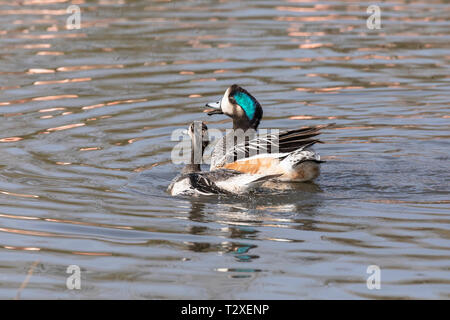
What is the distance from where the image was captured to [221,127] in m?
13.0

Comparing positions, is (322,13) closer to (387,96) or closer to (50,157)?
(387,96)

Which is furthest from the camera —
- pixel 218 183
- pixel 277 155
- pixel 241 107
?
pixel 241 107

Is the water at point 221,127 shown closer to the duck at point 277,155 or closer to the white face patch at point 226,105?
the duck at point 277,155

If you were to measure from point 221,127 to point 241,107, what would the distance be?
1.96 meters

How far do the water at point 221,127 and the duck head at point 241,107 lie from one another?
2.99 ft

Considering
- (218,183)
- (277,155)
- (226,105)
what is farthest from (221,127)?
(218,183)

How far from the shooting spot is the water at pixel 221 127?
24.4 ft

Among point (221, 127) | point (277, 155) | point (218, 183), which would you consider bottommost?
point (218, 183)

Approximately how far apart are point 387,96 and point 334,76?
46.3 inches

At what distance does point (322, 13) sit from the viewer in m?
18.4

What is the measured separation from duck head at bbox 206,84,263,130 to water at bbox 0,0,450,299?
0.91 m

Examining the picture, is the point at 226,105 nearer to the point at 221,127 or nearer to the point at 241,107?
the point at 241,107

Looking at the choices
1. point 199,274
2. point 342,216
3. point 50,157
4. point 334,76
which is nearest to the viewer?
point 199,274
